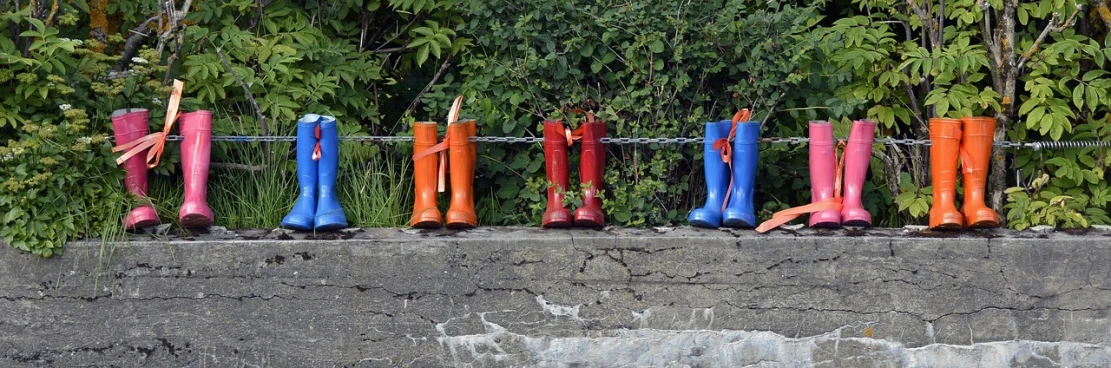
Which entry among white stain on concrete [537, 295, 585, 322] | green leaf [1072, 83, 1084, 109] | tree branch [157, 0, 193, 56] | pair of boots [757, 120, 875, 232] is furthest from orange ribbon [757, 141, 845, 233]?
tree branch [157, 0, 193, 56]

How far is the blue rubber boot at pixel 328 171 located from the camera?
4066 mm

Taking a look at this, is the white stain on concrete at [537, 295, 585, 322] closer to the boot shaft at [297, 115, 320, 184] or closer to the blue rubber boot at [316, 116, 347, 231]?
the blue rubber boot at [316, 116, 347, 231]

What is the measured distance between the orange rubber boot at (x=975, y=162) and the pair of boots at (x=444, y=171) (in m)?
1.81

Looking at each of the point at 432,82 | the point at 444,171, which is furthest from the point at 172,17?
the point at 444,171

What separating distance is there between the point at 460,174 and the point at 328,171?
0.48m

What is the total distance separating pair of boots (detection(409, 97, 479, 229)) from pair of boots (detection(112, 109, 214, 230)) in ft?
2.46

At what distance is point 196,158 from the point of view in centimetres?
405

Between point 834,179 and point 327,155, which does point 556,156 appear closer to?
point 327,155

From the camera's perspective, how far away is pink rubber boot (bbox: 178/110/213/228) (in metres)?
4.01

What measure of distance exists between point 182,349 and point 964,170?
2887mm

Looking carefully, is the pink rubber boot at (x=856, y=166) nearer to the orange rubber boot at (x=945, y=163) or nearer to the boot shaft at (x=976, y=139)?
the orange rubber boot at (x=945, y=163)

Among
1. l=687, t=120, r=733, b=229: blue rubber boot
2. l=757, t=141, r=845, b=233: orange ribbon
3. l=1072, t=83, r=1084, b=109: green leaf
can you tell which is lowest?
l=757, t=141, r=845, b=233: orange ribbon

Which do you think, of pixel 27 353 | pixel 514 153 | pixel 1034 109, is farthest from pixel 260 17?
pixel 1034 109

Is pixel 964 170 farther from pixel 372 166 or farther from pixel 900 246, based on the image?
pixel 372 166
